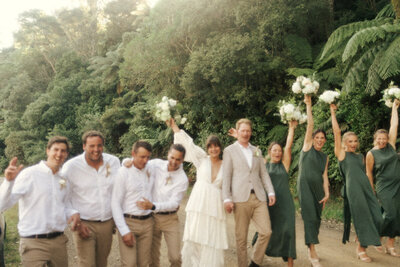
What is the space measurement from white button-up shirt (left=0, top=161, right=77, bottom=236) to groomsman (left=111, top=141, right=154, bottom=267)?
65cm

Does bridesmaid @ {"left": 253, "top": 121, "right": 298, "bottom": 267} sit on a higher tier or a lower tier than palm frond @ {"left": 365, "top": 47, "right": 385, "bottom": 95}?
lower

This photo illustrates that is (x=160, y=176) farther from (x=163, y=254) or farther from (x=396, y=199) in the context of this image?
(x=396, y=199)

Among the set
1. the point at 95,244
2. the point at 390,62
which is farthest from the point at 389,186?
the point at 95,244

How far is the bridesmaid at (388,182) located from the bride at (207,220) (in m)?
2.96

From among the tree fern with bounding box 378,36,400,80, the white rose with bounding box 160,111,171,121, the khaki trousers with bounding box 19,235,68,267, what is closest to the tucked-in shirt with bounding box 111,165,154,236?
the khaki trousers with bounding box 19,235,68,267

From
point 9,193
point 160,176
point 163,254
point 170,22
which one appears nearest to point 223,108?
point 170,22

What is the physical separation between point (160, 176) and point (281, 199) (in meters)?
2.03

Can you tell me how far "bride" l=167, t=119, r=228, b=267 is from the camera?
208 inches

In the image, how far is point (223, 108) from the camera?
607 inches

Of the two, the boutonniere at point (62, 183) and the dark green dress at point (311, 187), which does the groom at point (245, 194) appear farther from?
the boutonniere at point (62, 183)

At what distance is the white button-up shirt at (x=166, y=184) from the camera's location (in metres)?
4.84

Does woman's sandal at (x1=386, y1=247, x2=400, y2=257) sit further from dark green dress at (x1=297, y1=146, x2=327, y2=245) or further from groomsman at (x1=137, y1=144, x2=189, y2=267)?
groomsman at (x1=137, y1=144, x2=189, y2=267)

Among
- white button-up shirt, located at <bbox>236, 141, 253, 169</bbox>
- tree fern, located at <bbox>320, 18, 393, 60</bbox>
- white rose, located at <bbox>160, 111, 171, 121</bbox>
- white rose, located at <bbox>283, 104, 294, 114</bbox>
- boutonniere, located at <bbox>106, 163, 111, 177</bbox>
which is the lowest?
boutonniere, located at <bbox>106, 163, 111, 177</bbox>

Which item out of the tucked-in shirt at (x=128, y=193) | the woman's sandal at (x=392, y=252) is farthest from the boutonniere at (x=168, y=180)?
the woman's sandal at (x=392, y=252)
